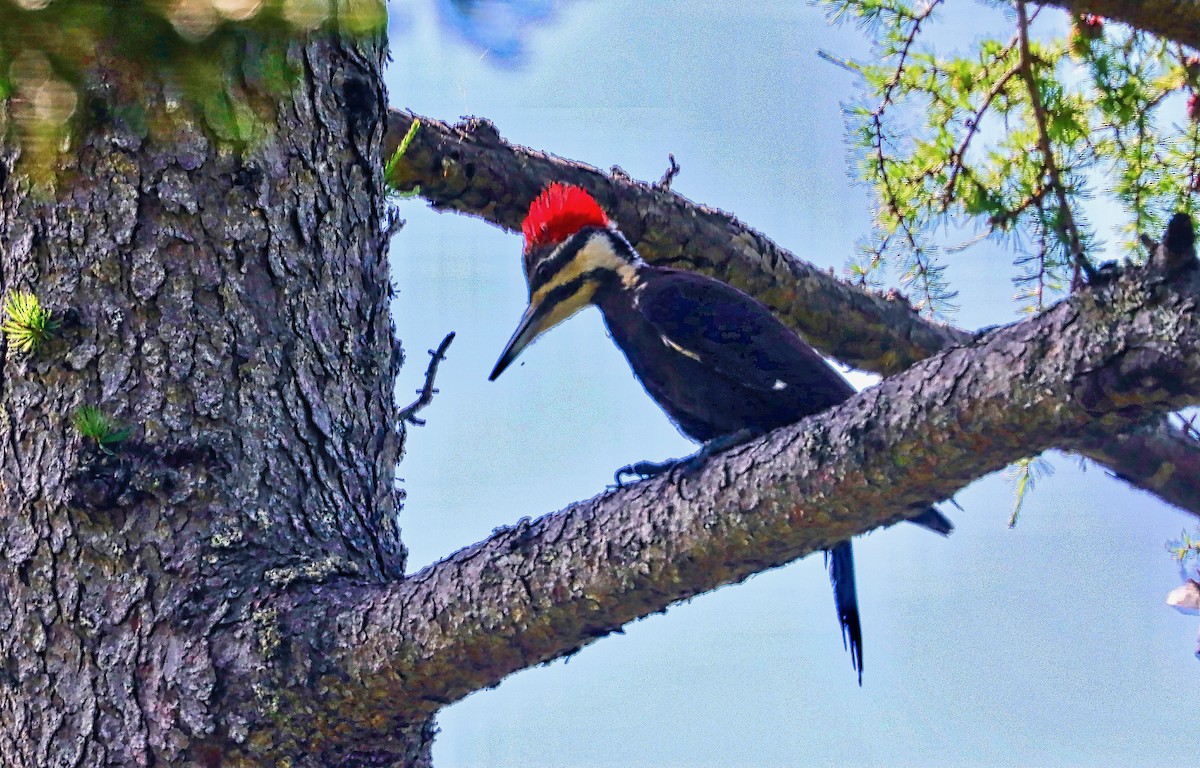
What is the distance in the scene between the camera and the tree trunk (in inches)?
61.5

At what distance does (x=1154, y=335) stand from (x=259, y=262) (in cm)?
131

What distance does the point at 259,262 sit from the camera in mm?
1800

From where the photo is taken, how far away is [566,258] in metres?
2.62

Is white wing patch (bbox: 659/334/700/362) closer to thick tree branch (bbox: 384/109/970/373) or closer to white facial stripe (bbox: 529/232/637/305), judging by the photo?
white facial stripe (bbox: 529/232/637/305)

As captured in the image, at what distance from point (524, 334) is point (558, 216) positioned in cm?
32

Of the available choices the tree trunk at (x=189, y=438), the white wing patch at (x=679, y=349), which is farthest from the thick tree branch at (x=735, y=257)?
the tree trunk at (x=189, y=438)

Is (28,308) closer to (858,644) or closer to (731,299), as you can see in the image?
(731,299)

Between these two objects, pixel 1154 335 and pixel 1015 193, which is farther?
pixel 1015 193

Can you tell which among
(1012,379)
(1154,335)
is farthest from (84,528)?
(1154,335)

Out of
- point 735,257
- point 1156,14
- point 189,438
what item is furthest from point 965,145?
point 189,438

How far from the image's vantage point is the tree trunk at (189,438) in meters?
1.56

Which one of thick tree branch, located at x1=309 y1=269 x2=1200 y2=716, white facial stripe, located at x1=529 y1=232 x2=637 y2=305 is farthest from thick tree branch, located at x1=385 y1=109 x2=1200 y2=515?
thick tree branch, located at x1=309 y1=269 x2=1200 y2=716

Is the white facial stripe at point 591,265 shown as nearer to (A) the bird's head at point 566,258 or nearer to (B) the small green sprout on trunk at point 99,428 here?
(A) the bird's head at point 566,258

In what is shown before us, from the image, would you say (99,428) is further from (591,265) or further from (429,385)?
(591,265)
